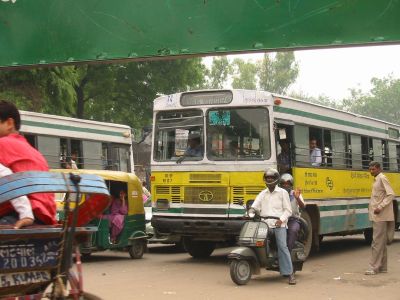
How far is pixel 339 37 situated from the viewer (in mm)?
6113

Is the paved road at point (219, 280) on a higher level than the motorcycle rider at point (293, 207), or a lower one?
lower

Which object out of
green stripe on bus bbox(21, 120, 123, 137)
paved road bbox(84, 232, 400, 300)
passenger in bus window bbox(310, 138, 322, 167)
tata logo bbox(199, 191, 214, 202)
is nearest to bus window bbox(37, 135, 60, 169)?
green stripe on bus bbox(21, 120, 123, 137)

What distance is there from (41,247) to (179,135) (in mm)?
8569

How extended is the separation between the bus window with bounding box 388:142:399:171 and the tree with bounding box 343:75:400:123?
64.3 m

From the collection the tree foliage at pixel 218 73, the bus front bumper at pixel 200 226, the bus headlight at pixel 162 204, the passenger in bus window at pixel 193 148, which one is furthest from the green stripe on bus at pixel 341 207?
the tree foliage at pixel 218 73

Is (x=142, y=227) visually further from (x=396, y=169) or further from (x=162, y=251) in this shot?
(x=396, y=169)

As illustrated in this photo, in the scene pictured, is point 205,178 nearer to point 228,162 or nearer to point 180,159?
point 228,162

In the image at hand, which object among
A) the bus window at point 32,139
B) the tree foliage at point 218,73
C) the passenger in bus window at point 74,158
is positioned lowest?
the passenger in bus window at point 74,158

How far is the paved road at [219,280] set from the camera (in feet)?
28.5

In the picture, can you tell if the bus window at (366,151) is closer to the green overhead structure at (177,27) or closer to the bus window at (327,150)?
the bus window at (327,150)

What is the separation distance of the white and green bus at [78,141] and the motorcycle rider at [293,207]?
6.82 m

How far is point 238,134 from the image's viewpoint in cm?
1187

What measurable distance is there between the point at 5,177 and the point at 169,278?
692 centimetres

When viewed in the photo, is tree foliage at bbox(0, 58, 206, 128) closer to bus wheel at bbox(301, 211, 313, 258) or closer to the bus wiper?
the bus wiper
